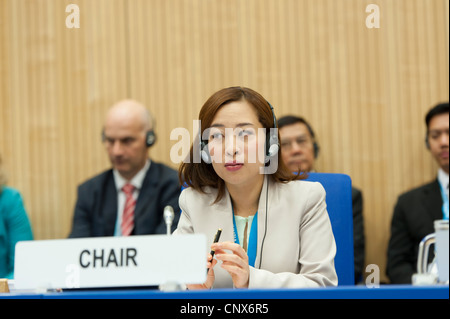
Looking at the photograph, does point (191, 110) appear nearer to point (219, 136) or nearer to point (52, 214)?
point (52, 214)

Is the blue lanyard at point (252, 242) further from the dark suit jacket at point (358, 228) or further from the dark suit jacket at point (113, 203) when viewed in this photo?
the dark suit jacket at point (358, 228)

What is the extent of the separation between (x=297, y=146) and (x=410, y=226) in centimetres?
70

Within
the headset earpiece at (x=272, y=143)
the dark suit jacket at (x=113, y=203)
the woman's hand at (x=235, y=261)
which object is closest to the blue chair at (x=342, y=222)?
the headset earpiece at (x=272, y=143)

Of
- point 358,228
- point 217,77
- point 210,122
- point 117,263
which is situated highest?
point 217,77

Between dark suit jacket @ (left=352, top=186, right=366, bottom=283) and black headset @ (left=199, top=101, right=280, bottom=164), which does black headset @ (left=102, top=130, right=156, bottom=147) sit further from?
black headset @ (left=199, top=101, right=280, bottom=164)

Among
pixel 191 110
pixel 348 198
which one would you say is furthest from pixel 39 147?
pixel 348 198

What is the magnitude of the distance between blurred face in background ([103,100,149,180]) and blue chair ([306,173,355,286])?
59.7 inches

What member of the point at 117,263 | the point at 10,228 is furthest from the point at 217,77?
the point at 117,263

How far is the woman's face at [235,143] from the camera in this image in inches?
67.2

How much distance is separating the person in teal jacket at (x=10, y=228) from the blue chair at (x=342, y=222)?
1832mm

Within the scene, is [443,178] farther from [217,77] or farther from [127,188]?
[127,188]

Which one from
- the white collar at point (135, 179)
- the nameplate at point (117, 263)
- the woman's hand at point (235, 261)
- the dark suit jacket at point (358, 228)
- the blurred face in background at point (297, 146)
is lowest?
the dark suit jacket at point (358, 228)

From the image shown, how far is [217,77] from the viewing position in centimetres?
356

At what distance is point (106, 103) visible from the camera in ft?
12.0
